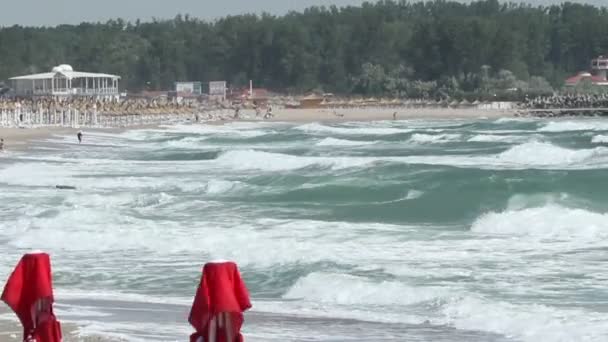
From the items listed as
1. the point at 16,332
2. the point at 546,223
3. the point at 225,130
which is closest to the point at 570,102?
the point at 225,130

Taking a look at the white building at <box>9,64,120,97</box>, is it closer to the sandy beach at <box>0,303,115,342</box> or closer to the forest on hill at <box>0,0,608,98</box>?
the forest on hill at <box>0,0,608,98</box>

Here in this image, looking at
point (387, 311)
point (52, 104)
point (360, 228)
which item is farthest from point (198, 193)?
point (52, 104)

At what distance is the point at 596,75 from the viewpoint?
13088 centimetres

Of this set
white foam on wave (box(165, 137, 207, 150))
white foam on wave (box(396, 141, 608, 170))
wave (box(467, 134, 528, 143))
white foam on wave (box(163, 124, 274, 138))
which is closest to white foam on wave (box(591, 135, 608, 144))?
wave (box(467, 134, 528, 143))

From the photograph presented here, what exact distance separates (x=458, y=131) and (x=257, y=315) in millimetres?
59600

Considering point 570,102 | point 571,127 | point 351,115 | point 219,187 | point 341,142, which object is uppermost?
point 219,187

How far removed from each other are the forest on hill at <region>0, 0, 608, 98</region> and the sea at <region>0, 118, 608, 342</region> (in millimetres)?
83493

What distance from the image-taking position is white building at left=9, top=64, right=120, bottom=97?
10112 cm

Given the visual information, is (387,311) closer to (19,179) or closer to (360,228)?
(360,228)

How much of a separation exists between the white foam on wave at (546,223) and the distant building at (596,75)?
329ft

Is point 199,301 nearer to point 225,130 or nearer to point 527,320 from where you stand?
point 527,320

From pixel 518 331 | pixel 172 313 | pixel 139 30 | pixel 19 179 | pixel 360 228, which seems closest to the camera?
pixel 518 331

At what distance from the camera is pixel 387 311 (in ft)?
51.2

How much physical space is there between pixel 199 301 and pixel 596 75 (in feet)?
414
